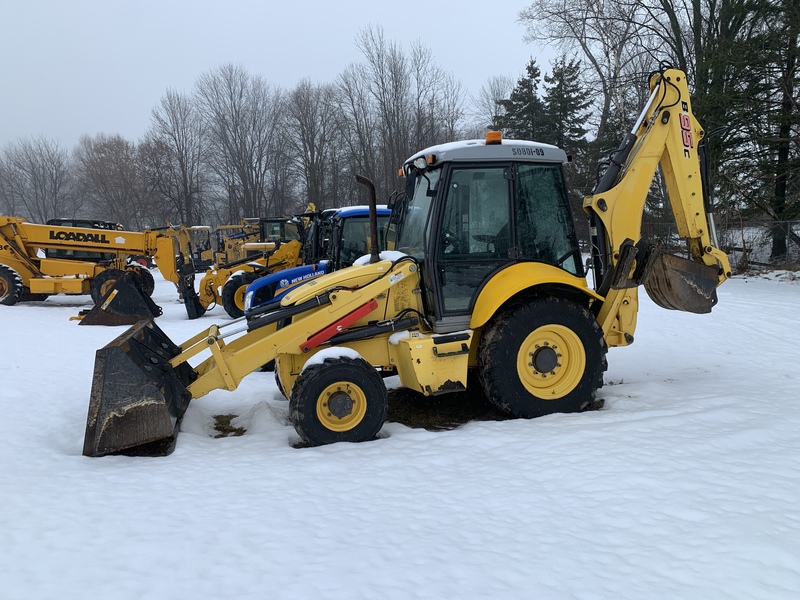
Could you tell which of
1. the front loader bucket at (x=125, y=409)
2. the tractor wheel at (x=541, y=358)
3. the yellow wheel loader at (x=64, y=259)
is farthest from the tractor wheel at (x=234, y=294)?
the tractor wheel at (x=541, y=358)

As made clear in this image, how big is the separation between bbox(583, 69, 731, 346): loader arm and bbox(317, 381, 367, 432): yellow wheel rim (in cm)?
271

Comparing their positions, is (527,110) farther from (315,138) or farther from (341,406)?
(341,406)

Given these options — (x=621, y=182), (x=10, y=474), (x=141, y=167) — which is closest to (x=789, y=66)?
(x=621, y=182)

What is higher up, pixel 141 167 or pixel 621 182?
pixel 141 167

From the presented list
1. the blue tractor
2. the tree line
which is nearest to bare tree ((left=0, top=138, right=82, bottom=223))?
the tree line

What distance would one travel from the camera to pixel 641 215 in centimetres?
544

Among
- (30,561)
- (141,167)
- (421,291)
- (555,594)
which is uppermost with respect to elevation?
(141,167)

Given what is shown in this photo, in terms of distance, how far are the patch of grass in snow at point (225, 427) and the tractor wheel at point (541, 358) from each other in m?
2.43

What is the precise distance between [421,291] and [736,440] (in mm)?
2885

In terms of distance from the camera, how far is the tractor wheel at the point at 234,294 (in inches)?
486

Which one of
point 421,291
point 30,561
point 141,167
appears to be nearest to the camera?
point 30,561

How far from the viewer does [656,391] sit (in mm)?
5711

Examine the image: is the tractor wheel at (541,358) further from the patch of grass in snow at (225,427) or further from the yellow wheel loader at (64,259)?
the yellow wheel loader at (64,259)

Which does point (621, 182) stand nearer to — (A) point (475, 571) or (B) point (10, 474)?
(A) point (475, 571)
